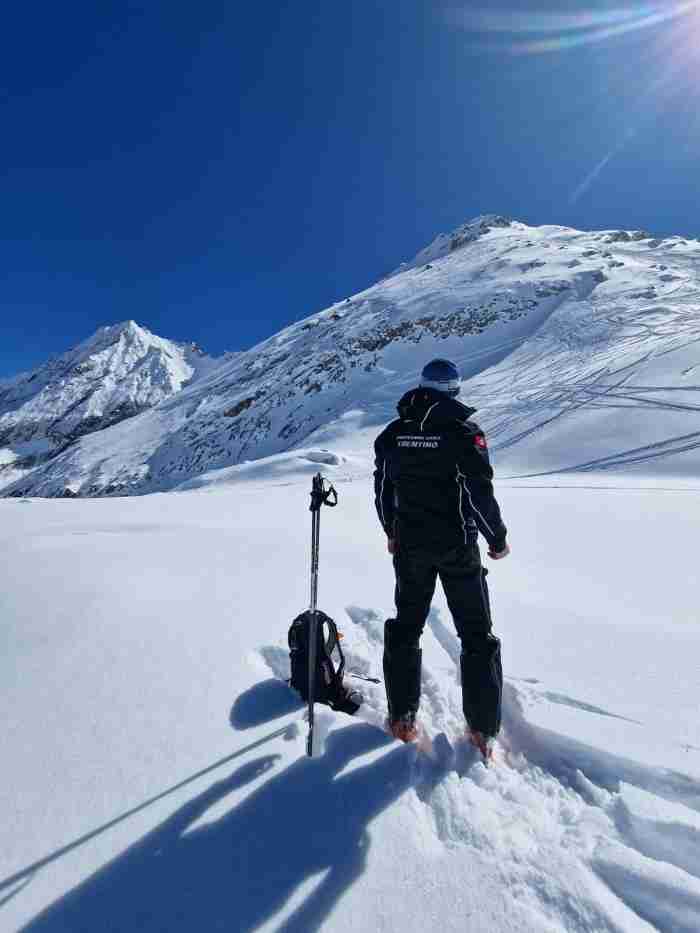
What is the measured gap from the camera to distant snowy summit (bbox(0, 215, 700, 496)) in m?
23.9

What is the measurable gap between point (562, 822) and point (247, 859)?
148cm

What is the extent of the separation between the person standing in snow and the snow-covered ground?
0.95 ft

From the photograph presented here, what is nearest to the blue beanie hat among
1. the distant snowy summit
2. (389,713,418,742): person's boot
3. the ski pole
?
the ski pole

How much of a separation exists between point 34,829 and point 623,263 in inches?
2835

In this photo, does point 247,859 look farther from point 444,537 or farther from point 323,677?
point 444,537

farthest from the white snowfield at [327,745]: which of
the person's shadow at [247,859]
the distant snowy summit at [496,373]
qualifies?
the distant snowy summit at [496,373]

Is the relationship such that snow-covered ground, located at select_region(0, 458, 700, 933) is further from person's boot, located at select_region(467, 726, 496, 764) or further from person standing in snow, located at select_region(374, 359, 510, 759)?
person standing in snow, located at select_region(374, 359, 510, 759)

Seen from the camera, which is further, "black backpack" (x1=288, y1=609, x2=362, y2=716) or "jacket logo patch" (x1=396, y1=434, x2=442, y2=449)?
"black backpack" (x1=288, y1=609, x2=362, y2=716)

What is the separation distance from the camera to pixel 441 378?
2986 mm

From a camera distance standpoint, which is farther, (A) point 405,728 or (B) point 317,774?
(A) point 405,728

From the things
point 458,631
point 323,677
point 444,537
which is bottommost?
point 323,677

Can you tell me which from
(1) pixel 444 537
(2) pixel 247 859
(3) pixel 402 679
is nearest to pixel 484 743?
(3) pixel 402 679

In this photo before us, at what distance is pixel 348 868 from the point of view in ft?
6.44

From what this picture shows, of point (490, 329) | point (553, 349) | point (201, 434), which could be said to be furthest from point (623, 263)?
point (201, 434)
